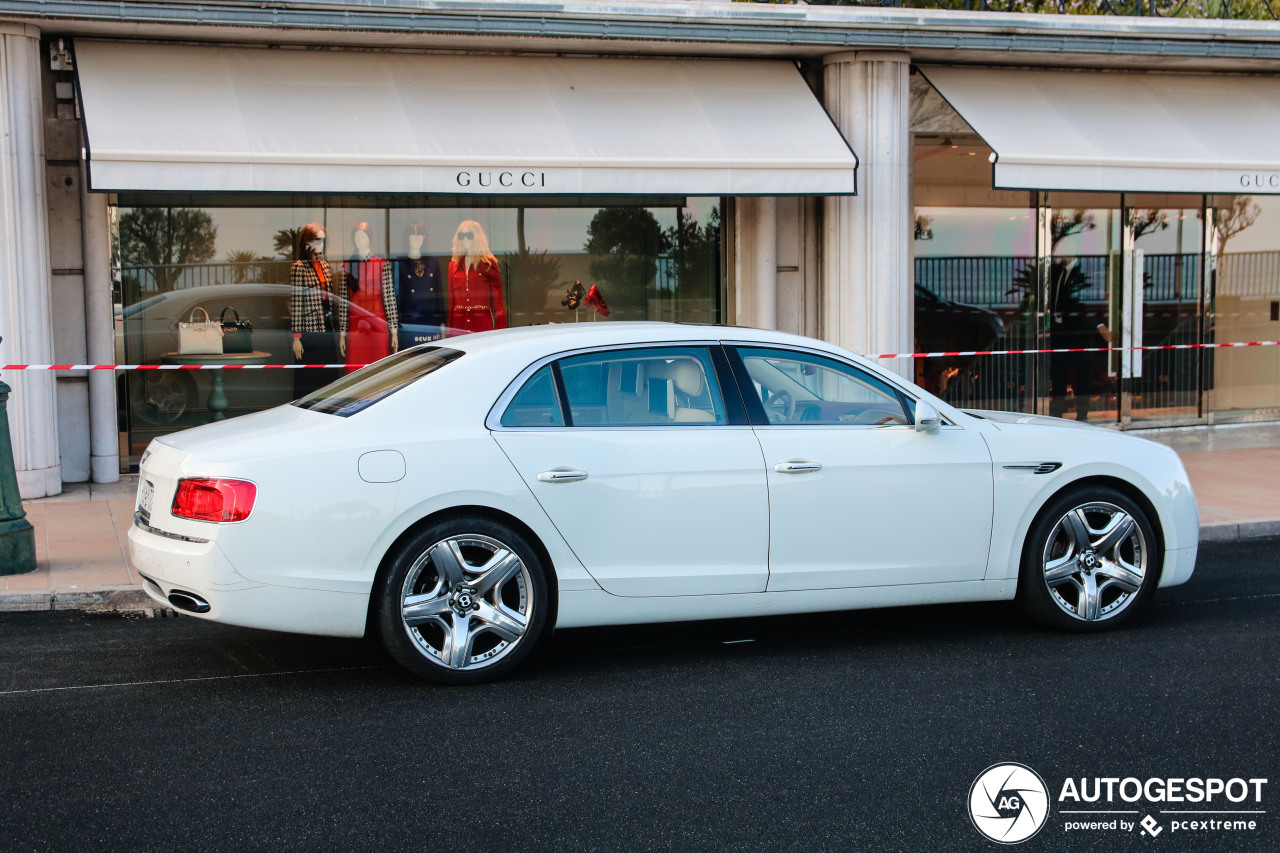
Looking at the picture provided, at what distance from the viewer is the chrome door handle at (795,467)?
564 centimetres

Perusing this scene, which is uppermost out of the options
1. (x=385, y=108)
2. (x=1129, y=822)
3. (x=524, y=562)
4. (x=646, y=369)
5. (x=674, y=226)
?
(x=385, y=108)

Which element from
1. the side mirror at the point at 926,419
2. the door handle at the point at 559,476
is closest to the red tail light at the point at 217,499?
the door handle at the point at 559,476

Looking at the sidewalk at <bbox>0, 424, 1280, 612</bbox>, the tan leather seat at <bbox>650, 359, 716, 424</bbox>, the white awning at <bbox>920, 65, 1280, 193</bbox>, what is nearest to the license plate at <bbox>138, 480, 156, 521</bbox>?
the sidewalk at <bbox>0, 424, 1280, 612</bbox>

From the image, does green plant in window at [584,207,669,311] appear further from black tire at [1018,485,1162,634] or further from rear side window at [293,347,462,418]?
black tire at [1018,485,1162,634]

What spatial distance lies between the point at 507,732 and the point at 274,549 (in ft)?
3.86

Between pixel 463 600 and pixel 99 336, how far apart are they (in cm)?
715

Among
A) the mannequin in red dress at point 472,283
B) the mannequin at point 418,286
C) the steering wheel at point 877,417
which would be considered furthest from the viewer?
the mannequin in red dress at point 472,283

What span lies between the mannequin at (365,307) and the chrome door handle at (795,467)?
23.3 ft

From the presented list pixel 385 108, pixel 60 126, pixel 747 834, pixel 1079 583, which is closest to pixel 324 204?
pixel 385 108

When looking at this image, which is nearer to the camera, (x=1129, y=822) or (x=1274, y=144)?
(x=1129, y=822)

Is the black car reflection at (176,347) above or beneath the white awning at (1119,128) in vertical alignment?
beneath

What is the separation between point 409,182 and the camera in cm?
1058

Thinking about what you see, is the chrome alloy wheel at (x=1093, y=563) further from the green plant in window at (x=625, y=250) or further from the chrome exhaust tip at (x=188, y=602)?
the green plant in window at (x=625, y=250)

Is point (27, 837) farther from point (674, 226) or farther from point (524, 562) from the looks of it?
point (674, 226)
